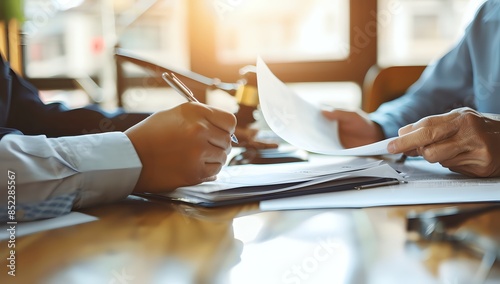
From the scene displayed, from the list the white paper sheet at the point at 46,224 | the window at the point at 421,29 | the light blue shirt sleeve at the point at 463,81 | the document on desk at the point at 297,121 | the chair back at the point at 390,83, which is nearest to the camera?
the white paper sheet at the point at 46,224

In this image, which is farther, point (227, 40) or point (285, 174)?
point (227, 40)

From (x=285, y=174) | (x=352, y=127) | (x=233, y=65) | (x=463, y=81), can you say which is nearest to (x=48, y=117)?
(x=285, y=174)

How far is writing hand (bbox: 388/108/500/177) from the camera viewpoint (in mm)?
735

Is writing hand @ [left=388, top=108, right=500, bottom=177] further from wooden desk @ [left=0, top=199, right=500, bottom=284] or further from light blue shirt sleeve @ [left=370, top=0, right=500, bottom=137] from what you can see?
light blue shirt sleeve @ [left=370, top=0, right=500, bottom=137]

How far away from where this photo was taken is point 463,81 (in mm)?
1330

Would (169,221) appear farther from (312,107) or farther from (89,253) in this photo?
(312,107)

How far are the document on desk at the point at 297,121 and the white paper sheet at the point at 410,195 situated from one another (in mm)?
72

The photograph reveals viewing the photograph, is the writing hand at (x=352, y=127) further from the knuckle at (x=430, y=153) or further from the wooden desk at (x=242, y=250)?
the wooden desk at (x=242, y=250)

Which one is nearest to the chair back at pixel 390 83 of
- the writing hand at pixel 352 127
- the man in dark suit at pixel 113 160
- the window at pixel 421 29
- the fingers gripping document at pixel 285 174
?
the writing hand at pixel 352 127

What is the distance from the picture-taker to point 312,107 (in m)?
1.07

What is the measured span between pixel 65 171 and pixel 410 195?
44cm

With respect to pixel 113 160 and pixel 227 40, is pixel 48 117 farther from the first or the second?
pixel 227 40

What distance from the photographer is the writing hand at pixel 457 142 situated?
2.41ft

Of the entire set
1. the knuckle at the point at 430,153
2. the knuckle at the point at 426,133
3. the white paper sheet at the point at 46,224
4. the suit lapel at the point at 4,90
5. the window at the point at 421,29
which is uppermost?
the window at the point at 421,29
